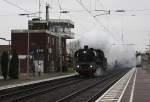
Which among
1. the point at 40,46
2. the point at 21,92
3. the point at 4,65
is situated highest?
the point at 40,46

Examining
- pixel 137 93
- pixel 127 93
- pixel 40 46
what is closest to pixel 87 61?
pixel 40 46

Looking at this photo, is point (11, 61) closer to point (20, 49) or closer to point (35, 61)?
point (35, 61)

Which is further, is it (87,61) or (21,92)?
(87,61)

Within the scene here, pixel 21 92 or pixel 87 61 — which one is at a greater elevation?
pixel 87 61

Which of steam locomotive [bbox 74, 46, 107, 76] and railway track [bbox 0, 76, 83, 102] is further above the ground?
steam locomotive [bbox 74, 46, 107, 76]

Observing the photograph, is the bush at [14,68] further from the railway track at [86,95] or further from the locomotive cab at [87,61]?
the railway track at [86,95]

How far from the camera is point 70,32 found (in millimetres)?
121250

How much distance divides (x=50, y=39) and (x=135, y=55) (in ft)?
194

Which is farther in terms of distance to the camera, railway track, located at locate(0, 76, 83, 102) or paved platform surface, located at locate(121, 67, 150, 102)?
railway track, located at locate(0, 76, 83, 102)

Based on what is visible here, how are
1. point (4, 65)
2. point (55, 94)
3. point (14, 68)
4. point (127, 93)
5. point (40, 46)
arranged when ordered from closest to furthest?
point (127, 93), point (55, 94), point (4, 65), point (14, 68), point (40, 46)

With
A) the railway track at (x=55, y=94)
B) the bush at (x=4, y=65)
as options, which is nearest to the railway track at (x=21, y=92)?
the railway track at (x=55, y=94)

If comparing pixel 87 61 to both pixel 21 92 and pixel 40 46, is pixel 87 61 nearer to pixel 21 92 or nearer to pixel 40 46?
pixel 21 92

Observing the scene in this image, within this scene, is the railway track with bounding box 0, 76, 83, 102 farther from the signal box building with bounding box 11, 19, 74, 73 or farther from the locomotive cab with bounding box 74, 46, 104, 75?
the signal box building with bounding box 11, 19, 74, 73

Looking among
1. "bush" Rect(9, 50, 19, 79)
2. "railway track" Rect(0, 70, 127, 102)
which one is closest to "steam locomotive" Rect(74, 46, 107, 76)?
"bush" Rect(9, 50, 19, 79)
